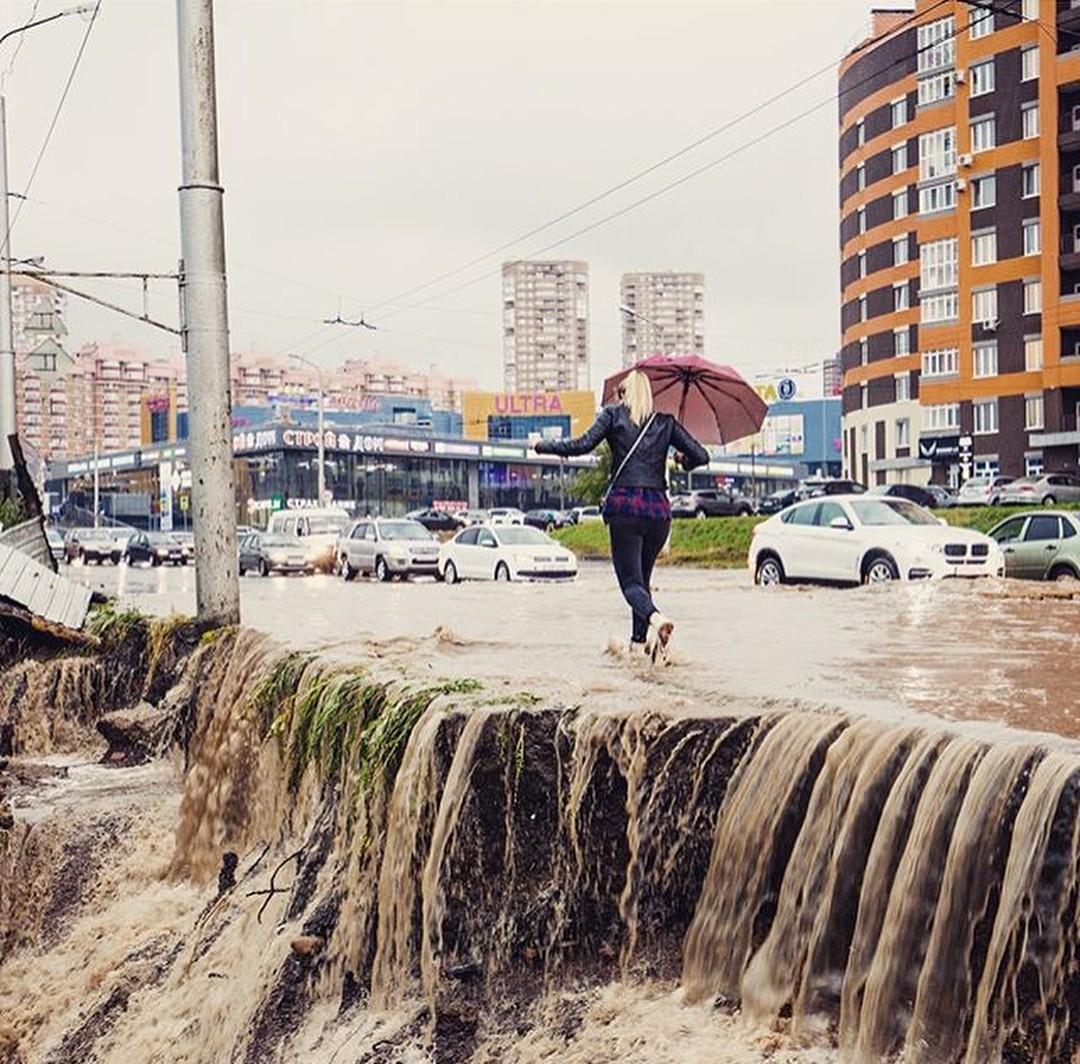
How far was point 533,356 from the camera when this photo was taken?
152500 millimetres

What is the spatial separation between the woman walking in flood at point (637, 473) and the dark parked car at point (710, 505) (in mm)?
Result: 45199

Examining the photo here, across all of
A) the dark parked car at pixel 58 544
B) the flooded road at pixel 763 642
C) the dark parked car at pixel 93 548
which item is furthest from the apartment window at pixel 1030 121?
the flooded road at pixel 763 642

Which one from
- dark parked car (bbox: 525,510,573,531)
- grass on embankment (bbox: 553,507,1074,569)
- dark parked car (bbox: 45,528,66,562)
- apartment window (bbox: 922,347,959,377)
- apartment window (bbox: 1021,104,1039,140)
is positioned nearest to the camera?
grass on embankment (bbox: 553,507,1074,569)

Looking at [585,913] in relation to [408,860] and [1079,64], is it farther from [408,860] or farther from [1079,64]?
[1079,64]

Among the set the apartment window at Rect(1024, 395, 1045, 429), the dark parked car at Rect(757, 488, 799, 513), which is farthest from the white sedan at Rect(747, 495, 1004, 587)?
the apartment window at Rect(1024, 395, 1045, 429)

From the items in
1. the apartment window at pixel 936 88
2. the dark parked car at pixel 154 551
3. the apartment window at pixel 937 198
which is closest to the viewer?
the dark parked car at pixel 154 551

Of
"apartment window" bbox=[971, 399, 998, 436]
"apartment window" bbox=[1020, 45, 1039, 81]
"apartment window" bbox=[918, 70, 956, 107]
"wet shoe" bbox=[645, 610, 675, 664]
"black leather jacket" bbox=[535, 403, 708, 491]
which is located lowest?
"wet shoe" bbox=[645, 610, 675, 664]

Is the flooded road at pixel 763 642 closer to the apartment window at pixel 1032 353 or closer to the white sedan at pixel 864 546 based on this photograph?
the white sedan at pixel 864 546

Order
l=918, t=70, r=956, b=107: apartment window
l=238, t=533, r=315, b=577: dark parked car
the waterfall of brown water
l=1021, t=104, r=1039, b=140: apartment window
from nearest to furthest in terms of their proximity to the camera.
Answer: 1. the waterfall of brown water
2. l=238, t=533, r=315, b=577: dark parked car
3. l=1021, t=104, r=1039, b=140: apartment window
4. l=918, t=70, r=956, b=107: apartment window

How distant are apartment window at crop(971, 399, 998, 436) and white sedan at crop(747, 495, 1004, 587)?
41194 mm

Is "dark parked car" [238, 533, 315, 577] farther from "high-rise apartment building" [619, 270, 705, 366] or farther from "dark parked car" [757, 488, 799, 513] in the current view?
"high-rise apartment building" [619, 270, 705, 366]

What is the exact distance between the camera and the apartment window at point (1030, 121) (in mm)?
55875

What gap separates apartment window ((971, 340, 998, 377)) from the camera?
5847cm

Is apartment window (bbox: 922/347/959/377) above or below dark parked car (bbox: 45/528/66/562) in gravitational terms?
above
